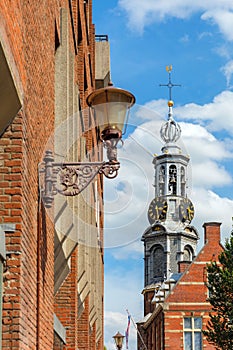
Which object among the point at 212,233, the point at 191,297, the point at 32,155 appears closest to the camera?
the point at 32,155

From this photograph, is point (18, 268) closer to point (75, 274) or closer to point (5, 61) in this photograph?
point (5, 61)

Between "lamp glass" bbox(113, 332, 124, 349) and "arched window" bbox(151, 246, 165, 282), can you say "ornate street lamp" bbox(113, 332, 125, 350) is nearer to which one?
"lamp glass" bbox(113, 332, 124, 349)

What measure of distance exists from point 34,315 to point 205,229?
53.0 meters

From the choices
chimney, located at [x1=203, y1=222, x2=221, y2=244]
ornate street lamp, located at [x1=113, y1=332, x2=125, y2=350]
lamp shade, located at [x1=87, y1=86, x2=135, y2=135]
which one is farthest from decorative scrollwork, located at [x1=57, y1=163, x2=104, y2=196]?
chimney, located at [x1=203, y1=222, x2=221, y2=244]

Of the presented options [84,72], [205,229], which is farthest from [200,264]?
[84,72]

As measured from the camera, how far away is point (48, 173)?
28.2 ft

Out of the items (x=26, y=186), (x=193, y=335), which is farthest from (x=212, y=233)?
(x=26, y=186)

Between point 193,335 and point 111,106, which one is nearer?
point 111,106

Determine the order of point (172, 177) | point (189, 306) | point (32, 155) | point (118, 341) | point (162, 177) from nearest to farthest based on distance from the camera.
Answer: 1. point (32, 155)
2. point (118, 341)
3. point (189, 306)
4. point (172, 177)
5. point (162, 177)

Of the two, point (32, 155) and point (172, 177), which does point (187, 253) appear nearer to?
point (172, 177)

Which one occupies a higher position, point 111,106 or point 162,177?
point 162,177

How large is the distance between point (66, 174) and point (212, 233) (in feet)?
175

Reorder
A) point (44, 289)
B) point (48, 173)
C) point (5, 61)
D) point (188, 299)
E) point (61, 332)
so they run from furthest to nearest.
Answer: point (188, 299) → point (61, 332) → point (44, 289) → point (48, 173) → point (5, 61)

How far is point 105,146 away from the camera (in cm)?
845
